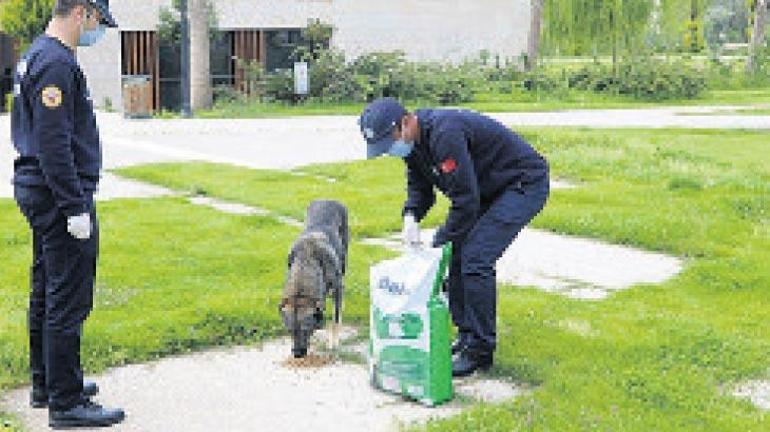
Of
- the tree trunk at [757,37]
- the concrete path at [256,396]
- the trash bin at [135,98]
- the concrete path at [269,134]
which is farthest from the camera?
the tree trunk at [757,37]

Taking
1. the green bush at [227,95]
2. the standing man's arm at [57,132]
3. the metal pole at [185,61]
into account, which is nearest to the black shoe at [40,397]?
the standing man's arm at [57,132]

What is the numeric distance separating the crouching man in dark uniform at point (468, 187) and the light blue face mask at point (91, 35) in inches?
55.5

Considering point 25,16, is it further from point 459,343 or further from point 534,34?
point 459,343

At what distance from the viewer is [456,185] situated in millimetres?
5676

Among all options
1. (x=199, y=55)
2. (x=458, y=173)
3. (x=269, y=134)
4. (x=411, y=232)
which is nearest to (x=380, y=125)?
(x=458, y=173)

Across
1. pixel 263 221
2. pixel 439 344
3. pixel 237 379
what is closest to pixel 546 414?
pixel 439 344

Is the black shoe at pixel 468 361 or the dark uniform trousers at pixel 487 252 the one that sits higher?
the dark uniform trousers at pixel 487 252

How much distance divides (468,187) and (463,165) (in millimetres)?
126

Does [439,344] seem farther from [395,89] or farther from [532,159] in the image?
[395,89]

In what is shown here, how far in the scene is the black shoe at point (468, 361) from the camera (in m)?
6.01

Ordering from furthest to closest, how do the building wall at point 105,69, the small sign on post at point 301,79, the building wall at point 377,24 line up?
the building wall at point 377,24, the building wall at point 105,69, the small sign on post at point 301,79

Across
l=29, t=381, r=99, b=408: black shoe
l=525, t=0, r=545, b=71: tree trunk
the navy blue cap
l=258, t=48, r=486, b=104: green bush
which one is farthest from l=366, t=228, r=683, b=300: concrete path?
l=525, t=0, r=545, b=71: tree trunk

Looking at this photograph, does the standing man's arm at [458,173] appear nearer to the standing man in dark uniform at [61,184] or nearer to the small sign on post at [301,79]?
the standing man in dark uniform at [61,184]

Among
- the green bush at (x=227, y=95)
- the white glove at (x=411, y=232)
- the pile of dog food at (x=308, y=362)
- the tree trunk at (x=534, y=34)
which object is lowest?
the pile of dog food at (x=308, y=362)
